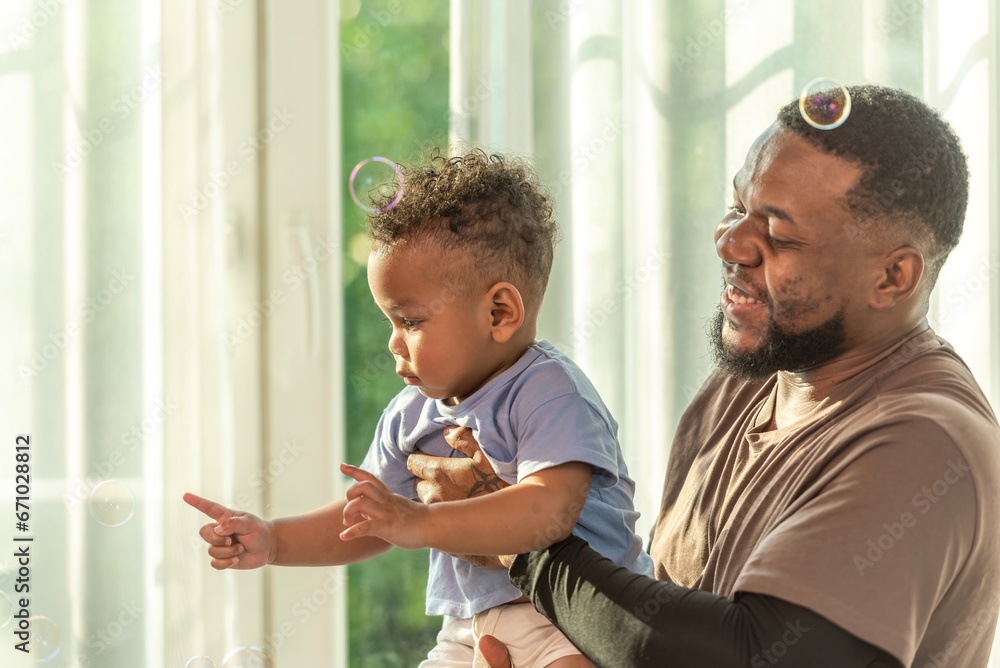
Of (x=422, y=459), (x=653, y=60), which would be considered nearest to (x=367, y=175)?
(x=422, y=459)

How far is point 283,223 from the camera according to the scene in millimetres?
2273

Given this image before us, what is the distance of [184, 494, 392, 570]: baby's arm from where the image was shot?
1.31 meters

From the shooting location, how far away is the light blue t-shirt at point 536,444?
1.23 m

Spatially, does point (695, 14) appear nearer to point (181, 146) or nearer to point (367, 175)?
point (367, 175)

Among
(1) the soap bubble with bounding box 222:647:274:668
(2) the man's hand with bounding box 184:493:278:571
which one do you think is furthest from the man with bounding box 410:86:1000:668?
(1) the soap bubble with bounding box 222:647:274:668

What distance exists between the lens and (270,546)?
1.36 m

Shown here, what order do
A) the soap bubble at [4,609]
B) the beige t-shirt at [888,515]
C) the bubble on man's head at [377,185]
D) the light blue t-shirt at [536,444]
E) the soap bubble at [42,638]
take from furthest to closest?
1. the soap bubble at [42,638]
2. the soap bubble at [4,609]
3. the bubble on man's head at [377,185]
4. the light blue t-shirt at [536,444]
5. the beige t-shirt at [888,515]

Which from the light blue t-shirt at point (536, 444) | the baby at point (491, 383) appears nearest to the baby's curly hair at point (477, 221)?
the baby at point (491, 383)

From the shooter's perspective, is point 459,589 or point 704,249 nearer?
point 459,589

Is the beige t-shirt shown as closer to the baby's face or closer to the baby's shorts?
the baby's shorts

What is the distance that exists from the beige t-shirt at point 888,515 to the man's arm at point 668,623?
0.08 ft

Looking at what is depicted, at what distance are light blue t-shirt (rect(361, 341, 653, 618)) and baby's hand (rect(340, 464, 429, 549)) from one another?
15 centimetres

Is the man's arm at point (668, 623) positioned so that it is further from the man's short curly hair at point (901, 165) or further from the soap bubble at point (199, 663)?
the soap bubble at point (199, 663)

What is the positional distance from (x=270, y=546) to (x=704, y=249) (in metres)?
1.17
